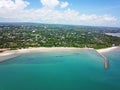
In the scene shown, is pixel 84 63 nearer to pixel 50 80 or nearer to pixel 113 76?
pixel 113 76

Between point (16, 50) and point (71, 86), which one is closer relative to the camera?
point (71, 86)

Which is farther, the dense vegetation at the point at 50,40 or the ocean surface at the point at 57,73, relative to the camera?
the dense vegetation at the point at 50,40

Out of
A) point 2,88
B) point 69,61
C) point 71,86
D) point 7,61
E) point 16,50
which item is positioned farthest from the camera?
point 16,50

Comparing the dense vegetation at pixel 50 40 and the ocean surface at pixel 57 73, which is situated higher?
the dense vegetation at pixel 50 40

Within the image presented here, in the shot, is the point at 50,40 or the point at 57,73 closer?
the point at 57,73

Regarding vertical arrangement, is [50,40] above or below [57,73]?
above

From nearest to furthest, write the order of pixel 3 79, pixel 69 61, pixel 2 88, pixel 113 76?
pixel 2 88 < pixel 3 79 < pixel 113 76 < pixel 69 61

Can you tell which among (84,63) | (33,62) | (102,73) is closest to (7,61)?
(33,62)

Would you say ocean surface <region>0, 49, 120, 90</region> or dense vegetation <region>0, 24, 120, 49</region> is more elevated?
dense vegetation <region>0, 24, 120, 49</region>
